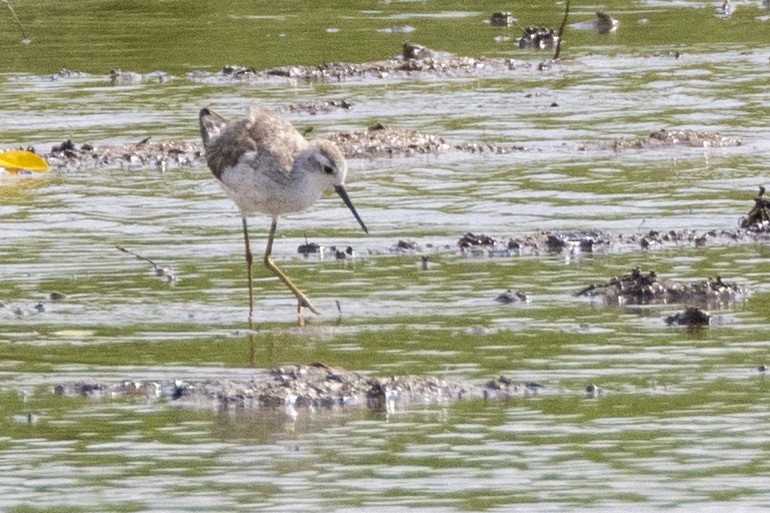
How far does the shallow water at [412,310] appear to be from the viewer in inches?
305

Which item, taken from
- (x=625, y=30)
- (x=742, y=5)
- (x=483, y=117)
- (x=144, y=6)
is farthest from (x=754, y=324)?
(x=144, y=6)

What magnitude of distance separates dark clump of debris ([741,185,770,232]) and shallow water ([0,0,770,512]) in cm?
32

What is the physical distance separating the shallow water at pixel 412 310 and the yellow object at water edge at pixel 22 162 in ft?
0.99

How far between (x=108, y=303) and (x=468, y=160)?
6.08m

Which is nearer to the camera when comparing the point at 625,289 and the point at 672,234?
the point at 625,289

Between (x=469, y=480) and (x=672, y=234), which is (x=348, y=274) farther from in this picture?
(x=469, y=480)

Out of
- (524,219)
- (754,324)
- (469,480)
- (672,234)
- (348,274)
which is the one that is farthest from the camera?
(524,219)

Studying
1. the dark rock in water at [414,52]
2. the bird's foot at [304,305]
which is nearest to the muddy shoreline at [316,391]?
the bird's foot at [304,305]

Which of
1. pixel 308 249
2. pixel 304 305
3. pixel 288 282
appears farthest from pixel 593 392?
pixel 308 249

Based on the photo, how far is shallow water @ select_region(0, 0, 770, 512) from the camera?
7742mm

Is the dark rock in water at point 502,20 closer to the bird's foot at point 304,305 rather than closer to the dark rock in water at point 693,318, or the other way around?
the bird's foot at point 304,305

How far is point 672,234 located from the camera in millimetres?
13023

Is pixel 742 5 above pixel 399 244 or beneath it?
above

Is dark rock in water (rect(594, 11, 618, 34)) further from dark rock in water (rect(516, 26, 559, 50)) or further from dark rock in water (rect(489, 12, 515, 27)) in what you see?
dark rock in water (rect(489, 12, 515, 27))
